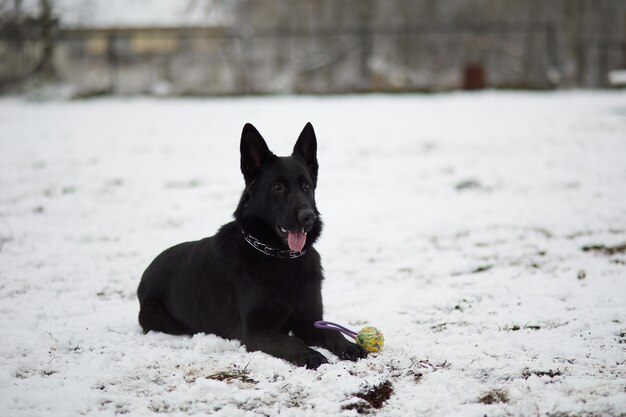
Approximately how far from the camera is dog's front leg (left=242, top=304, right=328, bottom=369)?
3.87m

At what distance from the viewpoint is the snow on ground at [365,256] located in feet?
11.4

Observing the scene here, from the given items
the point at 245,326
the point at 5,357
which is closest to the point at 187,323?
the point at 245,326

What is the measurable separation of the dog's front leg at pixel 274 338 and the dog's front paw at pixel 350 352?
0.60 ft

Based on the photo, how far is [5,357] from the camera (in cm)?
393

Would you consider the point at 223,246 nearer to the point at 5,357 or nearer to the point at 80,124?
the point at 5,357

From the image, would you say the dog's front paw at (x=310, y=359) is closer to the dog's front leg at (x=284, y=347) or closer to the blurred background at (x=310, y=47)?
the dog's front leg at (x=284, y=347)

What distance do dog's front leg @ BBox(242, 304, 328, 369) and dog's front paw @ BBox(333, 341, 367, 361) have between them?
18 centimetres

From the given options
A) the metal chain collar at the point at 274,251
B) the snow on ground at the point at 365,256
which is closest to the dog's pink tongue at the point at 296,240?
the metal chain collar at the point at 274,251

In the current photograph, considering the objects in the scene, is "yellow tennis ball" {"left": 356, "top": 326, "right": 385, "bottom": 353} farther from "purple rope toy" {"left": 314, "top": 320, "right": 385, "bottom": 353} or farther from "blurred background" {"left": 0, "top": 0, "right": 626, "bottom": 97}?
"blurred background" {"left": 0, "top": 0, "right": 626, "bottom": 97}

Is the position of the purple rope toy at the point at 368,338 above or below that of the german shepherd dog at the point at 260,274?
below

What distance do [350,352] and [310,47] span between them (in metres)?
22.3

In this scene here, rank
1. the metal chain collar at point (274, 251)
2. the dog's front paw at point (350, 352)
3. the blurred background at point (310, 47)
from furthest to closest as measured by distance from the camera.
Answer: the blurred background at point (310, 47) < the metal chain collar at point (274, 251) < the dog's front paw at point (350, 352)

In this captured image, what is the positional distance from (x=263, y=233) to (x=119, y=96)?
1709cm

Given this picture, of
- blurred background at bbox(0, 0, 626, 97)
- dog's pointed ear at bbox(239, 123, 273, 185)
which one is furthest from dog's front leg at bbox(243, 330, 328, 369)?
blurred background at bbox(0, 0, 626, 97)
